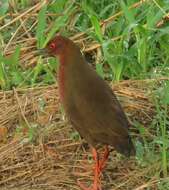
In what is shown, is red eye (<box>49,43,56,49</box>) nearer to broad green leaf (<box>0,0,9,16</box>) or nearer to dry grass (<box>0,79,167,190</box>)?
dry grass (<box>0,79,167,190</box>)

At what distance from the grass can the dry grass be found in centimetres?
2

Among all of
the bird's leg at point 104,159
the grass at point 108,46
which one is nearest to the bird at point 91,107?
the bird's leg at point 104,159

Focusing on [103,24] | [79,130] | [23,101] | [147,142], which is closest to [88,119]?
[79,130]

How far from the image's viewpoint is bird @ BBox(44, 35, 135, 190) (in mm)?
4863

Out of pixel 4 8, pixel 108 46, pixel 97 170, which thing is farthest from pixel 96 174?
pixel 4 8

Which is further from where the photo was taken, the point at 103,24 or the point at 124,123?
the point at 103,24

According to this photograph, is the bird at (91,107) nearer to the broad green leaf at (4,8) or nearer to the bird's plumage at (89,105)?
the bird's plumage at (89,105)

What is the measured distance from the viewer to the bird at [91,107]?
4.86m

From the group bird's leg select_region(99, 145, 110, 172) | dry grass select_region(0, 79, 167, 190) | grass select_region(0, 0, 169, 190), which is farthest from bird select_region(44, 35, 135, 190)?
grass select_region(0, 0, 169, 190)

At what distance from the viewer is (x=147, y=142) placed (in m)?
5.33

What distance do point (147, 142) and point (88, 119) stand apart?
59cm

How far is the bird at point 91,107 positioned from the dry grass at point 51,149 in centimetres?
14

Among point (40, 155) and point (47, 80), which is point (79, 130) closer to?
point (40, 155)

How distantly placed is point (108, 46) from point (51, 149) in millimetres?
1003
